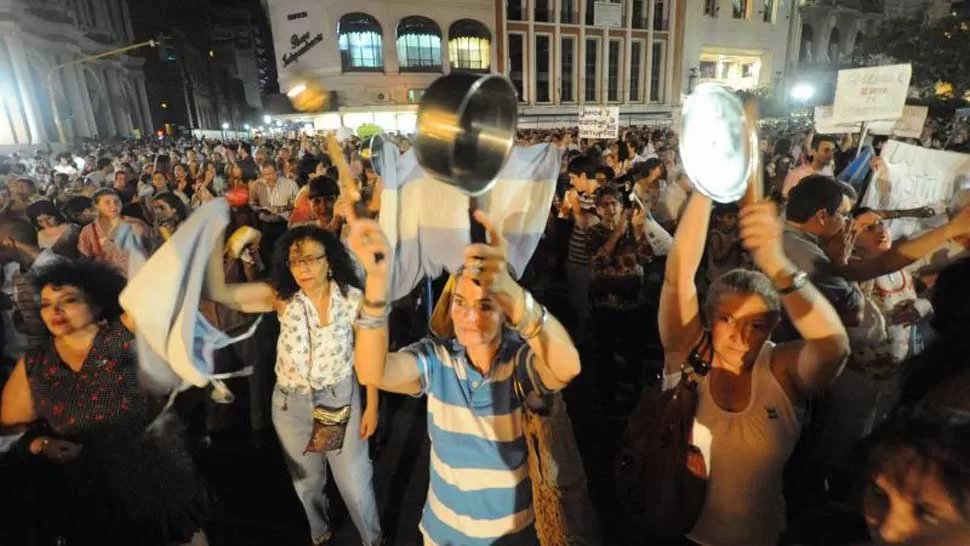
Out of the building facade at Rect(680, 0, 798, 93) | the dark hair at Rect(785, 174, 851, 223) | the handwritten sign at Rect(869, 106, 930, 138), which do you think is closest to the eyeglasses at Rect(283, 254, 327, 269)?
the dark hair at Rect(785, 174, 851, 223)

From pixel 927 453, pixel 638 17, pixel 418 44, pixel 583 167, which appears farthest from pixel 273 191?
pixel 638 17

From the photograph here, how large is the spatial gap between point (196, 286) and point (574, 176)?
13.3 feet

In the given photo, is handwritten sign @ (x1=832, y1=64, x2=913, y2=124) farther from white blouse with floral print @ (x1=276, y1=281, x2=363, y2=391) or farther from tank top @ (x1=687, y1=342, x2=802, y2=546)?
white blouse with floral print @ (x1=276, y1=281, x2=363, y2=391)

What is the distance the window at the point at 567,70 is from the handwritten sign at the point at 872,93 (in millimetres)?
37086

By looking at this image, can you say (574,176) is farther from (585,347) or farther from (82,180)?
(82,180)

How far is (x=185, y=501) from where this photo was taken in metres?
2.59

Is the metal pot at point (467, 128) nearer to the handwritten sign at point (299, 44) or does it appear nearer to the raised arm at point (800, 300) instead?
the raised arm at point (800, 300)

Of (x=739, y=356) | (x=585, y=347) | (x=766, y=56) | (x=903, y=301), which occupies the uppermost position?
(x=766, y=56)

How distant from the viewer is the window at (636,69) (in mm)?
42781

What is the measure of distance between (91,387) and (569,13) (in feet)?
145

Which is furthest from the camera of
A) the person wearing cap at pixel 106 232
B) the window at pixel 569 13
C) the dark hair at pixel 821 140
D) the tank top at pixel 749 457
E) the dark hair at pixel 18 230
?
the window at pixel 569 13

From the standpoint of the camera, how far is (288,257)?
2.95 meters

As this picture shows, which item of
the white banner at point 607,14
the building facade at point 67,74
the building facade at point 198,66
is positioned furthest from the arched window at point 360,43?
the building facade at point 198,66

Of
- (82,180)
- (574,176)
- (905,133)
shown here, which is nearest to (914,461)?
(574,176)
